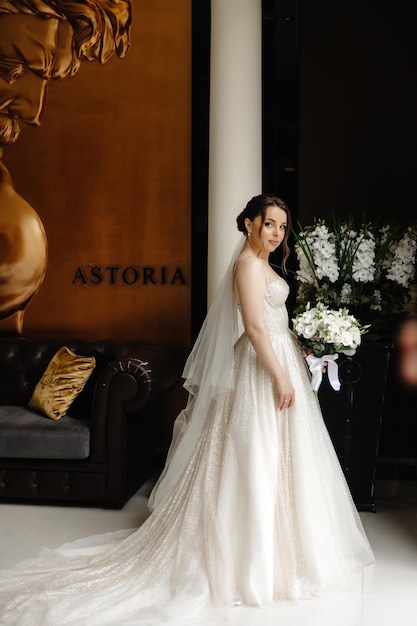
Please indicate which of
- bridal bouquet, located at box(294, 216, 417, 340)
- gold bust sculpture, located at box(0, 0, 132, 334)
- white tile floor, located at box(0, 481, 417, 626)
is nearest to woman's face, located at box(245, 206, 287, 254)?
bridal bouquet, located at box(294, 216, 417, 340)

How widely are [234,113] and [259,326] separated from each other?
233cm

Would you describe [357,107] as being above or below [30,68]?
below

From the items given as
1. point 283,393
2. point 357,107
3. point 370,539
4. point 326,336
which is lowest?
point 370,539

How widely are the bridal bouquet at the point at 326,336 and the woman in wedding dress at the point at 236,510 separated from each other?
26 centimetres

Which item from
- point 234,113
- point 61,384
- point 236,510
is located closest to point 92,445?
point 61,384

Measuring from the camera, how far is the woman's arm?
10.3ft

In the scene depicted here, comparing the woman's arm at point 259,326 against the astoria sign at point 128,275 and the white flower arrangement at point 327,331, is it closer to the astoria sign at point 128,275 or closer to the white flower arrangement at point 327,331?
the white flower arrangement at point 327,331

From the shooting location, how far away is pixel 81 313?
18.1 feet

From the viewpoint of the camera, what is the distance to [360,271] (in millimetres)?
4164

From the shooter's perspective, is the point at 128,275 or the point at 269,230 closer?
the point at 269,230

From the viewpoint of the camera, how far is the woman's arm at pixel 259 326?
315 centimetres

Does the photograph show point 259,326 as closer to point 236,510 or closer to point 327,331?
point 327,331

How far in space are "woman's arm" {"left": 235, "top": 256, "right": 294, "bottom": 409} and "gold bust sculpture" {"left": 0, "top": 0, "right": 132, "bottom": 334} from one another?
278cm

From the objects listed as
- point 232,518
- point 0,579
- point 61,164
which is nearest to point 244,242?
point 232,518
